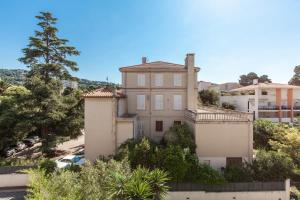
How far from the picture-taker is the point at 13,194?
56.2 feet

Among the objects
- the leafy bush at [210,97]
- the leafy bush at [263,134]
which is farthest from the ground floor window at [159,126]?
the leafy bush at [210,97]

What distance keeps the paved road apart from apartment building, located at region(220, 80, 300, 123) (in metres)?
42.6

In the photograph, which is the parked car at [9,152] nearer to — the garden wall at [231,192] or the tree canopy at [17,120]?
the tree canopy at [17,120]

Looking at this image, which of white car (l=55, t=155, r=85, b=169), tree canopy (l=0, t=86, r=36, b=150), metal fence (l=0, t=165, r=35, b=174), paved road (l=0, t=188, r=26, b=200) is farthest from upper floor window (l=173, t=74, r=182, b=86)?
paved road (l=0, t=188, r=26, b=200)

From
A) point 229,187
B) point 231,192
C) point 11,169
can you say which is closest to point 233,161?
Answer: point 229,187

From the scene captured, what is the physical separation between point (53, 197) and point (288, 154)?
68.9 ft

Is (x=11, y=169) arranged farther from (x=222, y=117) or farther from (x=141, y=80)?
(x=222, y=117)

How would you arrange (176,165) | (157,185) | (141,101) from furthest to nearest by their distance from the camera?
1. (141,101)
2. (176,165)
3. (157,185)

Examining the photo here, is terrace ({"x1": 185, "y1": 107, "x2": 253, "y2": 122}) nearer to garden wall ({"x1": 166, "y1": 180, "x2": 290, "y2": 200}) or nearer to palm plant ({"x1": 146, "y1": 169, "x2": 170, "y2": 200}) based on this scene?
garden wall ({"x1": 166, "y1": 180, "x2": 290, "y2": 200})

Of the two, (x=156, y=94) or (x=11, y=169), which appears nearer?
(x=11, y=169)

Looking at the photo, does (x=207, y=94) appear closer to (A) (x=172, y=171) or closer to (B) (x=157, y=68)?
(B) (x=157, y=68)

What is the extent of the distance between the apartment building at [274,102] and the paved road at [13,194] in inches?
1679

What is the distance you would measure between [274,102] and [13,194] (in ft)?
157

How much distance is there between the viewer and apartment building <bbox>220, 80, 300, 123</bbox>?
145 feet
